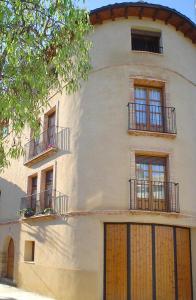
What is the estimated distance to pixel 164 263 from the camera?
1358 centimetres

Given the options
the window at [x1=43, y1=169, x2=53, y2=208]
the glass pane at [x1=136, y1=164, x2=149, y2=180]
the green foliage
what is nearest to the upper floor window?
the glass pane at [x1=136, y1=164, x2=149, y2=180]

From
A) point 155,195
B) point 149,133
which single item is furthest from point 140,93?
point 155,195

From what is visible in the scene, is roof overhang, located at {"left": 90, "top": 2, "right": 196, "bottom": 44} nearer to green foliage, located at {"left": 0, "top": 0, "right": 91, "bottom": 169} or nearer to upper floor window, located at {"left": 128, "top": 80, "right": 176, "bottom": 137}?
upper floor window, located at {"left": 128, "top": 80, "right": 176, "bottom": 137}

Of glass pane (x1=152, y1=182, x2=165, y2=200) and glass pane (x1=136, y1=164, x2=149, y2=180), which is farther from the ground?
glass pane (x1=136, y1=164, x2=149, y2=180)

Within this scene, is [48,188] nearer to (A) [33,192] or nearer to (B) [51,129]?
(A) [33,192]

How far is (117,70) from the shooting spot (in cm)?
1520

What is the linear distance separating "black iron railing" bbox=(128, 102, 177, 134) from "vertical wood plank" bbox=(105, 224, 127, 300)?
3790 mm

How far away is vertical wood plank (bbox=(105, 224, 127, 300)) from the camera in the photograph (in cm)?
1305

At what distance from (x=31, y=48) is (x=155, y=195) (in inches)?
Answer: 296

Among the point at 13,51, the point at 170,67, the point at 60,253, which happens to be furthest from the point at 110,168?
the point at 13,51

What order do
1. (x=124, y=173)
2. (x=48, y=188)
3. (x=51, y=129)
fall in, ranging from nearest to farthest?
1. (x=124, y=173)
2. (x=48, y=188)
3. (x=51, y=129)

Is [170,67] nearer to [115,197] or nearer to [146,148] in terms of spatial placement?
[146,148]

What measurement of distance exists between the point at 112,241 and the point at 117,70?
6.32 meters

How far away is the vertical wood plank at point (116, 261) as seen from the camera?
1305 centimetres
